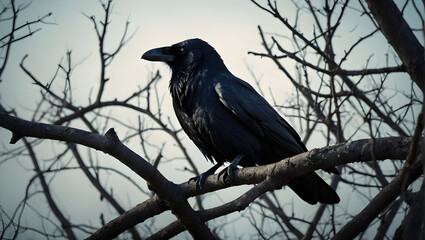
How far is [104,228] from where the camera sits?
5.10 m

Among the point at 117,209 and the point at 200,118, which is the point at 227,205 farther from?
the point at 117,209

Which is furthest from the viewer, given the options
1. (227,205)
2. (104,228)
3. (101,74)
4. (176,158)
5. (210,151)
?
(176,158)

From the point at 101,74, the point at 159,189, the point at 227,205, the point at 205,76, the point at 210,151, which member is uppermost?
the point at 101,74

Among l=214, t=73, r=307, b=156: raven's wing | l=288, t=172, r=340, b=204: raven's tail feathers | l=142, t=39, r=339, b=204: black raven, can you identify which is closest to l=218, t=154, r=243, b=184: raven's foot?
l=142, t=39, r=339, b=204: black raven

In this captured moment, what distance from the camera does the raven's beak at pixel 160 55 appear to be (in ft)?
21.6

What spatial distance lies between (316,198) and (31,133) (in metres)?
Result: 3.04

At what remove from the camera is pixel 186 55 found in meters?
6.63

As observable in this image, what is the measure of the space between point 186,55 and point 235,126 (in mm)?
1384

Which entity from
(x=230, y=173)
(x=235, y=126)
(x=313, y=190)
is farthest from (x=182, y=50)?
(x=313, y=190)

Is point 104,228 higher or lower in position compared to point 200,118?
lower

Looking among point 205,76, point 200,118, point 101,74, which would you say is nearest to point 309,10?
point 205,76

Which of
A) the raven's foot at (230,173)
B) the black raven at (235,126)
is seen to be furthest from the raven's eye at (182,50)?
the raven's foot at (230,173)

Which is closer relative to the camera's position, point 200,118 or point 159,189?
point 159,189

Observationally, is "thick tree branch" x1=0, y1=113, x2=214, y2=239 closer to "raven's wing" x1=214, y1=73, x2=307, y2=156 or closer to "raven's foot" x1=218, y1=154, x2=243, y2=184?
"raven's foot" x1=218, y1=154, x2=243, y2=184
